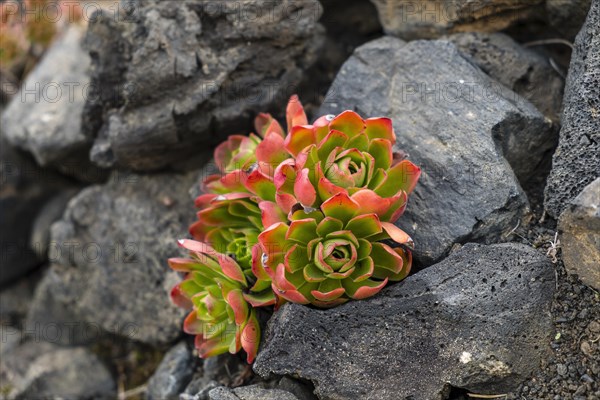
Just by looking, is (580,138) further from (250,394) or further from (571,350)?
(250,394)

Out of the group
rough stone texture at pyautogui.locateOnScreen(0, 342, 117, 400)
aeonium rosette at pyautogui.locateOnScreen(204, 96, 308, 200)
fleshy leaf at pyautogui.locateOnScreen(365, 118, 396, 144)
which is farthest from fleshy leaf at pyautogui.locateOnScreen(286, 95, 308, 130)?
rough stone texture at pyautogui.locateOnScreen(0, 342, 117, 400)

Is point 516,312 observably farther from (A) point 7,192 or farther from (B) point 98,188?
(A) point 7,192

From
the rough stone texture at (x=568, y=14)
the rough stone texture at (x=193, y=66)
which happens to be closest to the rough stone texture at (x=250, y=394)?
the rough stone texture at (x=193, y=66)

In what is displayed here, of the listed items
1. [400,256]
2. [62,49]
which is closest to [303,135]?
[400,256]

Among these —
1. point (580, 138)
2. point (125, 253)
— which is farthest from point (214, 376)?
point (580, 138)

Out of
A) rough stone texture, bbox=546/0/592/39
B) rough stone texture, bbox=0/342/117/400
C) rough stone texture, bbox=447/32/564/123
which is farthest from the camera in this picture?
rough stone texture, bbox=0/342/117/400

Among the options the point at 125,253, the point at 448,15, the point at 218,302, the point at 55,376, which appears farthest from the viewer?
the point at 55,376

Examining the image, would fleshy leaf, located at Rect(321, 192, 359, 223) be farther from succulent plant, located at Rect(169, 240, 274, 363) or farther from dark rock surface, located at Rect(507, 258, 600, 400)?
dark rock surface, located at Rect(507, 258, 600, 400)
